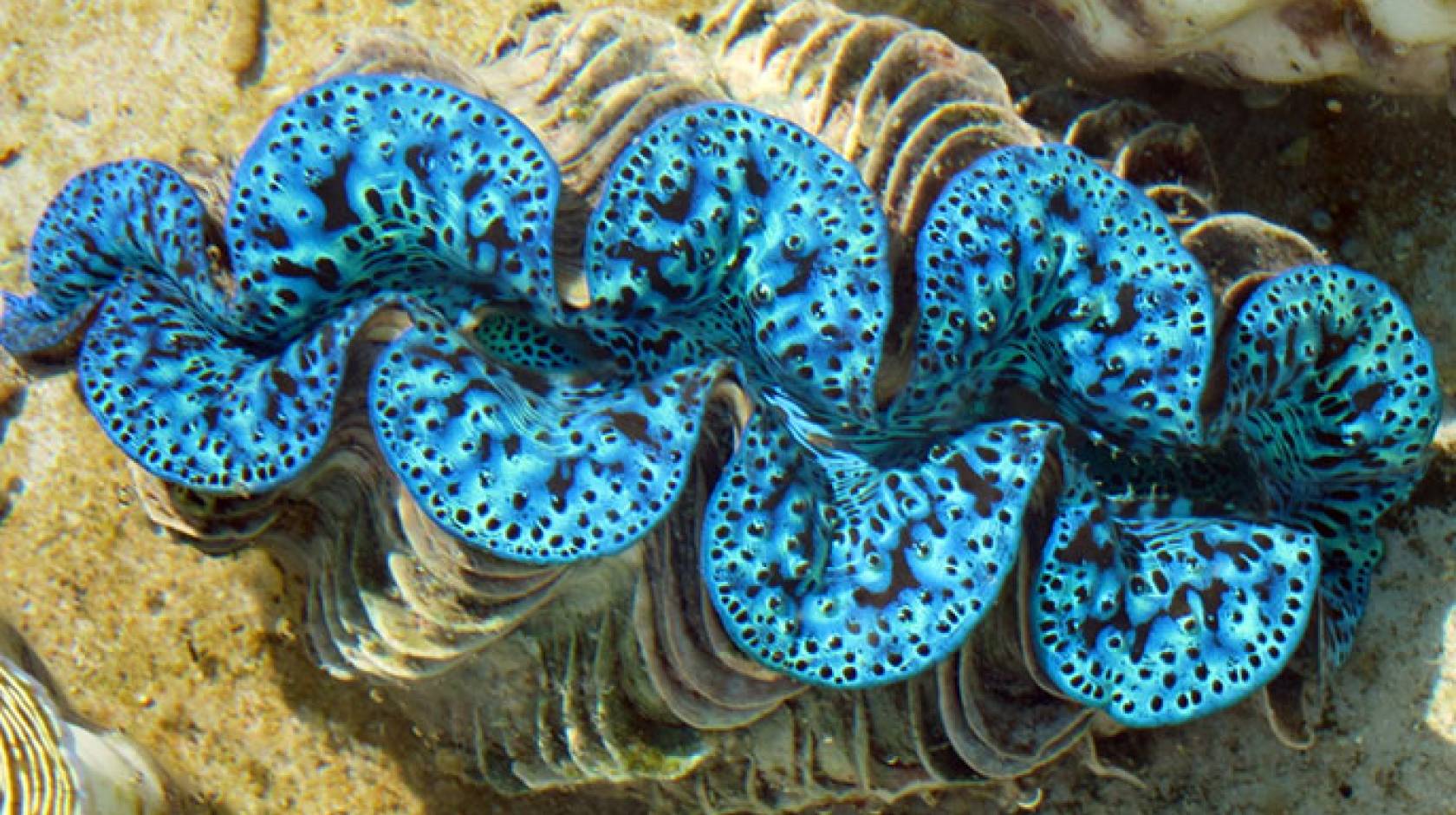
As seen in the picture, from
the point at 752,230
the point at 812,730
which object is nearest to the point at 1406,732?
the point at 812,730

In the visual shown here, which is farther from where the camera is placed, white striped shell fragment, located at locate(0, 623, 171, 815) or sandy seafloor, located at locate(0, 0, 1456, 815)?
sandy seafloor, located at locate(0, 0, 1456, 815)

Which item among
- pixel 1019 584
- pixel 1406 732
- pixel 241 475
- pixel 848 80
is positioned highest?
pixel 848 80

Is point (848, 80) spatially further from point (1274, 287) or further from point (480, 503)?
point (480, 503)

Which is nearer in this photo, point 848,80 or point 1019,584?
point 1019,584

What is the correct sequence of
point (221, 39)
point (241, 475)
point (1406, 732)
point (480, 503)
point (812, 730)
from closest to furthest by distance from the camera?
point (480, 503)
point (241, 475)
point (812, 730)
point (1406, 732)
point (221, 39)

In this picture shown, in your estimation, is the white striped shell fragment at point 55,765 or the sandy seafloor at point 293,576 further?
the sandy seafloor at point 293,576

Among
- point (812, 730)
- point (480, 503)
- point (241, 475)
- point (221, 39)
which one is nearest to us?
point (480, 503)

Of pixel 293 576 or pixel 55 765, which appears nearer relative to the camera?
pixel 55 765

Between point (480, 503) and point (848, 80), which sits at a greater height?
point (848, 80)
